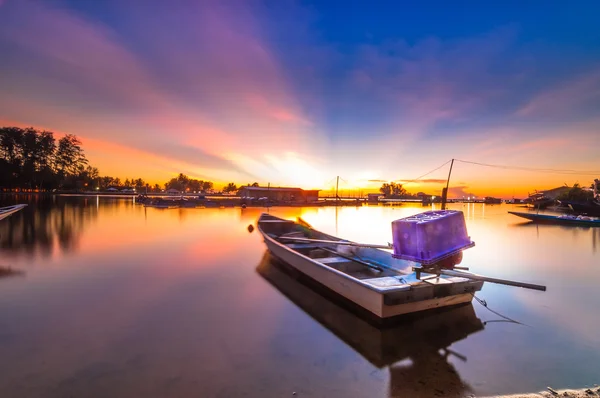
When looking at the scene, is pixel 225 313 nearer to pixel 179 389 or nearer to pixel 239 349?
pixel 239 349

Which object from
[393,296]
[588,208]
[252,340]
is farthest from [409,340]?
[588,208]

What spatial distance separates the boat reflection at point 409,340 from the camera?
4.11 meters

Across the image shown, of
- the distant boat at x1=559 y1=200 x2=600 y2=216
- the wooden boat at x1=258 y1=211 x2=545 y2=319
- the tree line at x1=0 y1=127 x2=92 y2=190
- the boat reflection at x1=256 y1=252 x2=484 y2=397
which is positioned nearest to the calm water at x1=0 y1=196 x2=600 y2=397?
the boat reflection at x1=256 y1=252 x2=484 y2=397

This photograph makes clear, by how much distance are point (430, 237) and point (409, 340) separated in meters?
1.89

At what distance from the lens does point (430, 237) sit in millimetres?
4902

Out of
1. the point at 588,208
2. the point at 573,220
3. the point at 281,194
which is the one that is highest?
the point at 281,194

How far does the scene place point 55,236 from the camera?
655 inches

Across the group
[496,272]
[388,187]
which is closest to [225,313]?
[496,272]

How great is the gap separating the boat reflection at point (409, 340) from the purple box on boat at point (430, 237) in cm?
149

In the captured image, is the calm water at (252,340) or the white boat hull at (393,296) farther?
the white boat hull at (393,296)

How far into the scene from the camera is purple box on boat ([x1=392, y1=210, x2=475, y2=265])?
488 cm

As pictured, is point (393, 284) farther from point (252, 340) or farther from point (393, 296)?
point (252, 340)

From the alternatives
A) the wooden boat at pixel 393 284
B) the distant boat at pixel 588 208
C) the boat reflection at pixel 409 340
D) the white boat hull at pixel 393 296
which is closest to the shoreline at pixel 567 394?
the boat reflection at pixel 409 340

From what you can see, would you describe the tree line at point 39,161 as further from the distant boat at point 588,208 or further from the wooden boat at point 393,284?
the distant boat at point 588,208
